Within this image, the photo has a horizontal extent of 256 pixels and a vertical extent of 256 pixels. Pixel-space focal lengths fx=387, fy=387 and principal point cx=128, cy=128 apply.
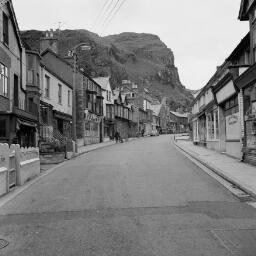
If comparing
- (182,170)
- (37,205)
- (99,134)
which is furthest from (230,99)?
(99,134)

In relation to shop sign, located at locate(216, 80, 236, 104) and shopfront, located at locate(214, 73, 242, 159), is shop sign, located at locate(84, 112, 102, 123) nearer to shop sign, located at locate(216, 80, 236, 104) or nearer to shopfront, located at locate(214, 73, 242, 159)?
shopfront, located at locate(214, 73, 242, 159)

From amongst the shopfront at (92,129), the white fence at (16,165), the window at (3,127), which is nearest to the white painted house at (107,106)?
the shopfront at (92,129)

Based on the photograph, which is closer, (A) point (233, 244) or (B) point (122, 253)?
(B) point (122, 253)

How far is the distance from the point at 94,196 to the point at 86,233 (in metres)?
3.63

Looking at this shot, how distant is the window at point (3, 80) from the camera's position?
66.3ft

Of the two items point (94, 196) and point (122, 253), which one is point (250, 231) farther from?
point (94, 196)

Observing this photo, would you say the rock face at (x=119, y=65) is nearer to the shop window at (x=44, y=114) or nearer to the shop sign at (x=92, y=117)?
the shop sign at (x=92, y=117)

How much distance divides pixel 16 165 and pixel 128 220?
21.5ft

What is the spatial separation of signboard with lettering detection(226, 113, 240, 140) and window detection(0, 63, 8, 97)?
1254 centimetres

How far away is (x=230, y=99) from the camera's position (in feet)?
74.8

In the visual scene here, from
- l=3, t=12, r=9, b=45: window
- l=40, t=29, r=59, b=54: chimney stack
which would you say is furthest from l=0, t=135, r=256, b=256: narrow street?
l=40, t=29, r=59, b=54: chimney stack

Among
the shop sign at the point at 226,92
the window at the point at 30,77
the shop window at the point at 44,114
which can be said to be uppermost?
the window at the point at 30,77

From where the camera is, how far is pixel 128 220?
758 centimetres

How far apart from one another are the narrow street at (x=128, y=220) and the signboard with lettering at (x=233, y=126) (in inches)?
335
